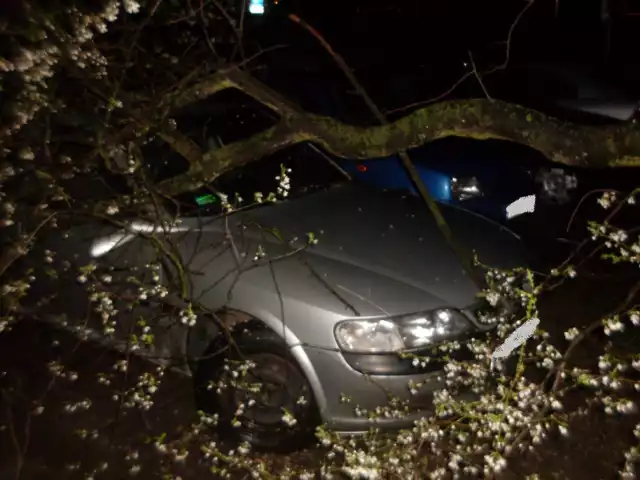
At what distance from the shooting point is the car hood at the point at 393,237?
12.1ft

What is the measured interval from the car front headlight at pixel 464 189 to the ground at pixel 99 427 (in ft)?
5.46

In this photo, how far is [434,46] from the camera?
45.4ft

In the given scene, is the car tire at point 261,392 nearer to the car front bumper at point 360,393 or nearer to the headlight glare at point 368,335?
the car front bumper at point 360,393

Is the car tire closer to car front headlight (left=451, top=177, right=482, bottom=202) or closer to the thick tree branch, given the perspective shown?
the thick tree branch

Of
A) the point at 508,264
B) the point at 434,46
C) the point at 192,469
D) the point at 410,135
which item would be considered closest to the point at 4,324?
the point at 192,469

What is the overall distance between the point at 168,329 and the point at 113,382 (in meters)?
0.63

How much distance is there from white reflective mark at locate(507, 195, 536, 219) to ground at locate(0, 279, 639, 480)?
2.84 feet

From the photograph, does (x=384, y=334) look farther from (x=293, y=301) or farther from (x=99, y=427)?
(x=99, y=427)

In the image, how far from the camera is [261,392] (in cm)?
378

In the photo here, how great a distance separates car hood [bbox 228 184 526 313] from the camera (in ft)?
12.1

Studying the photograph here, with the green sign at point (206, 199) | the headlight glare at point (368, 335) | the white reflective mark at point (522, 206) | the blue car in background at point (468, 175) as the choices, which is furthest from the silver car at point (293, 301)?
the blue car in background at point (468, 175)

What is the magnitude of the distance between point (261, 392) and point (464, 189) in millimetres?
3256

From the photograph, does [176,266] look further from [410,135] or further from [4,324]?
[410,135]

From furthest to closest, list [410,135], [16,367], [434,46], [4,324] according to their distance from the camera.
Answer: [434,46] < [16,367] < [4,324] < [410,135]
